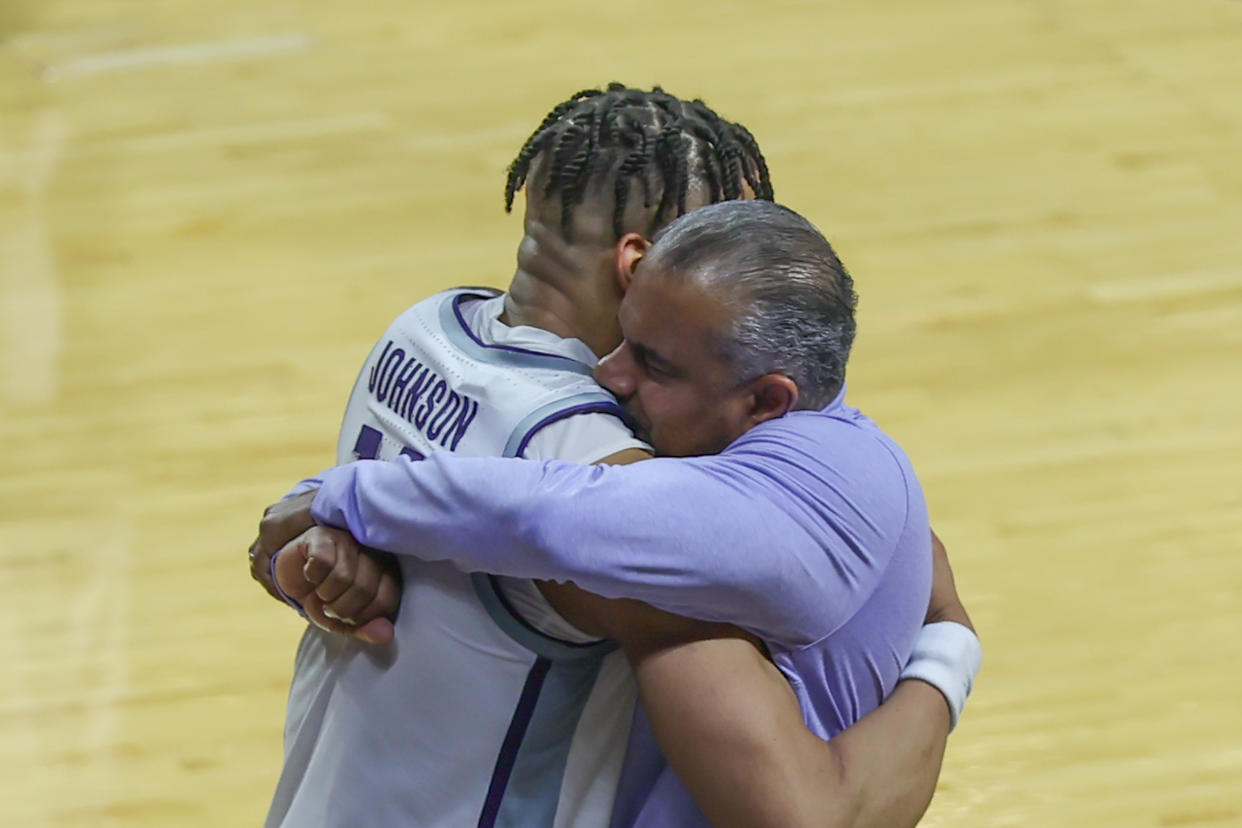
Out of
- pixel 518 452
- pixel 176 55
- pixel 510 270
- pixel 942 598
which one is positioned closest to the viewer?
pixel 518 452

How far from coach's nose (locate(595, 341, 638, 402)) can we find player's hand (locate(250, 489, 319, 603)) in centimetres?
26

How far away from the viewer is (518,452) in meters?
1.21

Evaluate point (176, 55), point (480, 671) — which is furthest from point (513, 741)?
point (176, 55)

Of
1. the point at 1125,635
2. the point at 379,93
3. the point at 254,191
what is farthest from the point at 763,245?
the point at 379,93

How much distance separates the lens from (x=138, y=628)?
272 cm

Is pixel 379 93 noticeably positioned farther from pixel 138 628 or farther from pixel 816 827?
pixel 816 827

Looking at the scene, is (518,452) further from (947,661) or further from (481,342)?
(947,661)

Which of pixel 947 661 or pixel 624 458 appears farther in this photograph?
pixel 947 661

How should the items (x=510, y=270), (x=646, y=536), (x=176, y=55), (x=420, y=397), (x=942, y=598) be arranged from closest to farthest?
(x=646, y=536) < (x=420, y=397) < (x=942, y=598) < (x=510, y=270) < (x=176, y=55)

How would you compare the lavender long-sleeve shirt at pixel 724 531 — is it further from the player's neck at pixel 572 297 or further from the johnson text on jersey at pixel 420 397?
the player's neck at pixel 572 297

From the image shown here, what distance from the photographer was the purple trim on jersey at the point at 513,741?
1253mm

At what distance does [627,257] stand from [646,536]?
1.00 feet

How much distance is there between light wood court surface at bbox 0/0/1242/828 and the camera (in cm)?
253

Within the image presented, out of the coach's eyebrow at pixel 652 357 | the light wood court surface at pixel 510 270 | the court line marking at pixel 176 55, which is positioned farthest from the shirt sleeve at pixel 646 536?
the court line marking at pixel 176 55
